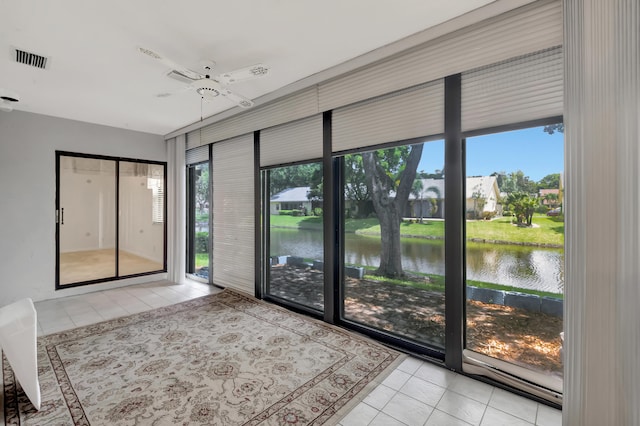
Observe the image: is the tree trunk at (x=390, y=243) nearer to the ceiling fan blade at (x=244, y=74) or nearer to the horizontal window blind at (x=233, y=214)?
the ceiling fan blade at (x=244, y=74)

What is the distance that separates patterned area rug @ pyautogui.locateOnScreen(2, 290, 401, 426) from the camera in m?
1.96

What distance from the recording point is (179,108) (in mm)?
4184

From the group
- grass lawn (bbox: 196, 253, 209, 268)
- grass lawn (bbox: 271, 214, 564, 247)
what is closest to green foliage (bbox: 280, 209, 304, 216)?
grass lawn (bbox: 271, 214, 564, 247)

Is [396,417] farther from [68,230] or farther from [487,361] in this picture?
[68,230]

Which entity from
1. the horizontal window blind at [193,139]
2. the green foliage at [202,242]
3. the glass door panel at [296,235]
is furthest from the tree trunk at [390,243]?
the horizontal window blind at [193,139]

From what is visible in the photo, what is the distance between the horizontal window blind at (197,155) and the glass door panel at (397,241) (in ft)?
10.3

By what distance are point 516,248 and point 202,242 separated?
5.14m

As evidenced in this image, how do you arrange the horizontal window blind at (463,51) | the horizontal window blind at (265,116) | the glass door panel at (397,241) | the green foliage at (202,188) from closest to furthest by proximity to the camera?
1. the horizontal window blind at (463,51)
2. the glass door panel at (397,241)
3. the horizontal window blind at (265,116)
4. the green foliage at (202,188)

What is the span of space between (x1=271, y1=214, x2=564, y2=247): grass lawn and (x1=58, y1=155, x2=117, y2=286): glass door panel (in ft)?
15.2

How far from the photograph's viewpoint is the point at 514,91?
85.1 inches

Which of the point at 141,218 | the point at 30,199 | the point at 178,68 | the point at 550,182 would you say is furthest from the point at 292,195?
the point at 30,199

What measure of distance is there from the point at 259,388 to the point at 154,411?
721 mm

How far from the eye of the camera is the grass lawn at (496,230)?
84.4 inches

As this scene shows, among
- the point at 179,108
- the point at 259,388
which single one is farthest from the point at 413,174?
the point at 179,108
